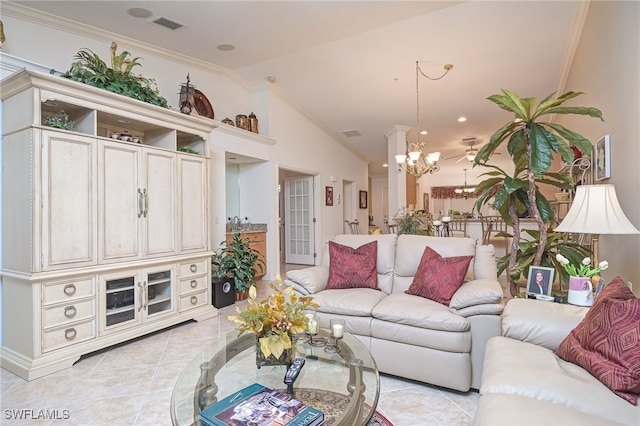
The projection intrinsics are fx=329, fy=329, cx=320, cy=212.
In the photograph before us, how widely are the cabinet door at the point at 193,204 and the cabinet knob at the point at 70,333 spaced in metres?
1.19

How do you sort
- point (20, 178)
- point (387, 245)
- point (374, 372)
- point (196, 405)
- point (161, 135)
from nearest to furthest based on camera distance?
1. point (196, 405)
2. point (374, 372)
3. point (20, 178)
4. point (387, 245)
5. point (161, 135)

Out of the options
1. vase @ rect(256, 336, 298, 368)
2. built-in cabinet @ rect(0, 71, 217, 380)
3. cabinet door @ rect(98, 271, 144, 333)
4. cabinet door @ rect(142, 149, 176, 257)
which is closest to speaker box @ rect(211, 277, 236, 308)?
built-in cabinet @ rect(0, 71, 217, 380)

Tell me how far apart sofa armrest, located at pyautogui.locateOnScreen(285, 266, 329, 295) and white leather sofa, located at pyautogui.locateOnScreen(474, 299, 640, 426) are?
1.50 m

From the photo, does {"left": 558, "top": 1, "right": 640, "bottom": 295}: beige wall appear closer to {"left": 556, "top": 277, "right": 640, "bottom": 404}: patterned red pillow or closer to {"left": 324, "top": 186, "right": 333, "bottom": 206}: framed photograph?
{"left": 556, "top": 277, "right": 640, "bottom": 404}: patterned red pillow

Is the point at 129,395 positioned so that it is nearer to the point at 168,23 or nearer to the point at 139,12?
the point at 139,12

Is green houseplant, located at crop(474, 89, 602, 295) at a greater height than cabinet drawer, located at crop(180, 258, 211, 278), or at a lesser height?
greater

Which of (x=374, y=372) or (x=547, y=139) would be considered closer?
(x=374, y=372)

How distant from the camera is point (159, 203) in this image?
343 cm

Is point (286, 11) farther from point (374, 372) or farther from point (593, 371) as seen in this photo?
point (593, 371)

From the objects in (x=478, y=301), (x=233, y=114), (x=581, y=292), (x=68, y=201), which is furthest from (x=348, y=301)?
(x=233, y=114)

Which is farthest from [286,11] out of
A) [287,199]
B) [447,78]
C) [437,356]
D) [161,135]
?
[287,199]

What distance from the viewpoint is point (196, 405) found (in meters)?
1.40

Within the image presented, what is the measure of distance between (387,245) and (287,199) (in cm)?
492

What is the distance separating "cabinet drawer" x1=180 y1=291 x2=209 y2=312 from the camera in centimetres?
363
